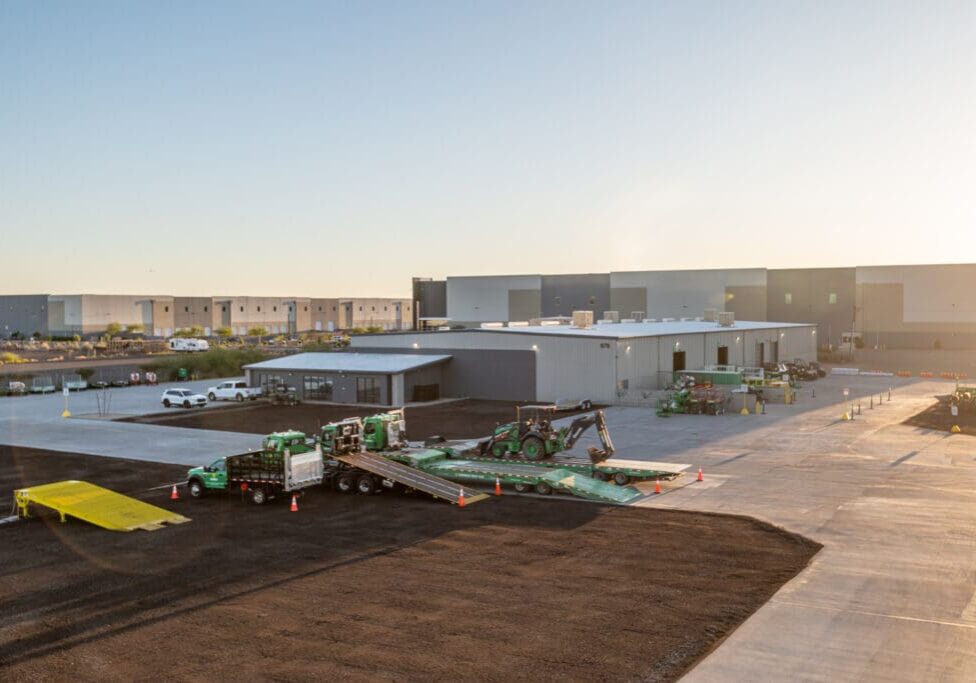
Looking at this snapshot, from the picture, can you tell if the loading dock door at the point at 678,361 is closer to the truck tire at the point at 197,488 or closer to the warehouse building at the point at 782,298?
the warehouse building at the point at 782,298

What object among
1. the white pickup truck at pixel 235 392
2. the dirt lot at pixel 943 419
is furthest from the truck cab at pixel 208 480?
the dirt lot at pixel 943 419

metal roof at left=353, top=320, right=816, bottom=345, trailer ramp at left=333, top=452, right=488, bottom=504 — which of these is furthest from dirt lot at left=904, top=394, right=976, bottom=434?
trailer ramp at left=333, top=452, right=488, bottom=504

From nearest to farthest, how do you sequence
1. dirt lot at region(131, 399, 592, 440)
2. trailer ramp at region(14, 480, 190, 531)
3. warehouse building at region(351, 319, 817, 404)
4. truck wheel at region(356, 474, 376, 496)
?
1. trailer ramp at region(14, 480, 190, 531)
2. truck wheel at region(356, 474, 376, 496)
3. dirt lot at region(131, 399, 592, 440)
4. warehouse building at region(351, 319, 817, 404)

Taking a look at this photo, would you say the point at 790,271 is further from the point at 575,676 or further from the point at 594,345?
the point at 575,676

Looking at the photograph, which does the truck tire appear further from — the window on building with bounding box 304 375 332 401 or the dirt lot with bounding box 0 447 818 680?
the window on building with bounding box 304 375 332 401

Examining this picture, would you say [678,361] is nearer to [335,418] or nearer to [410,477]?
[335,418]
